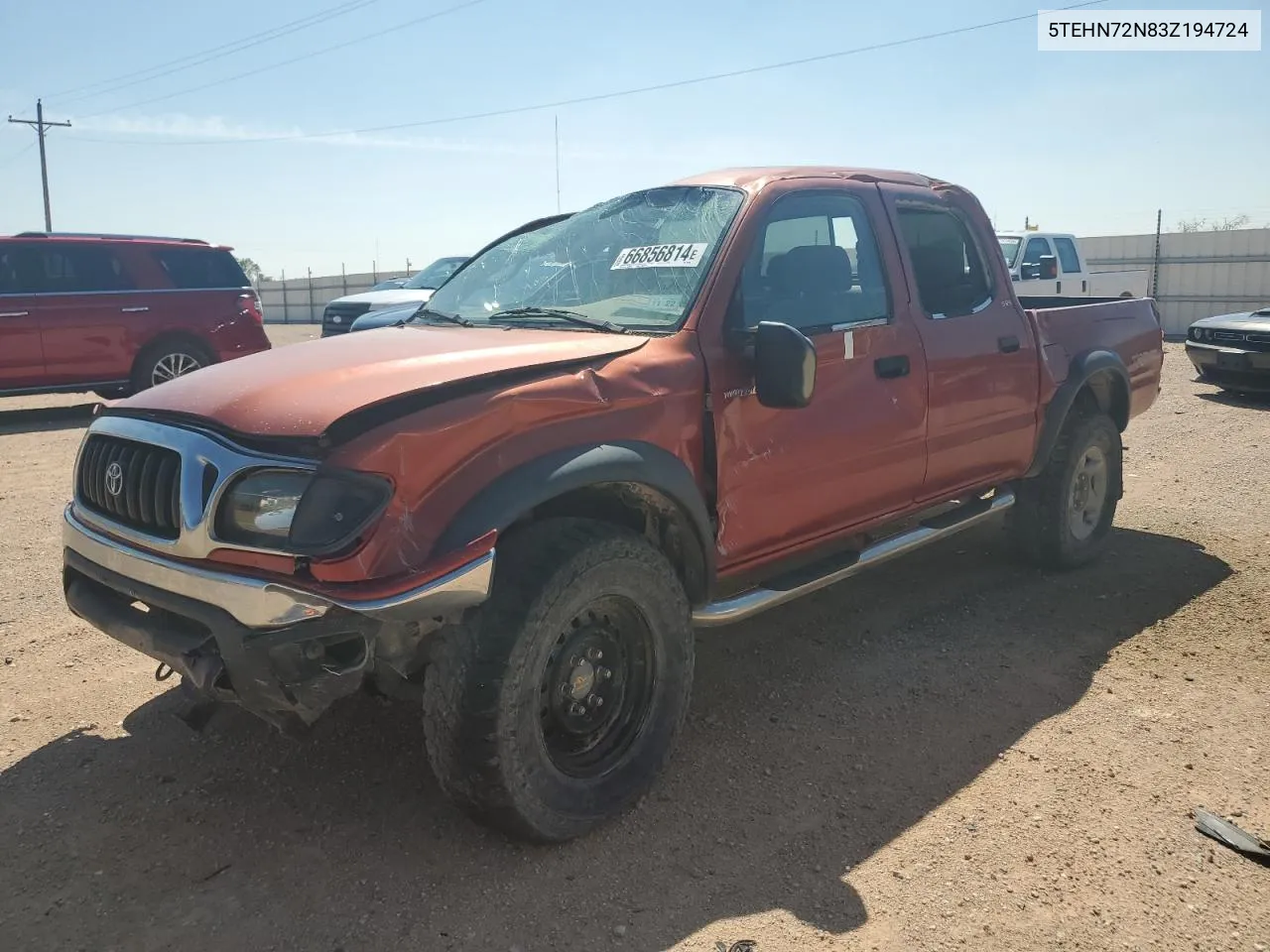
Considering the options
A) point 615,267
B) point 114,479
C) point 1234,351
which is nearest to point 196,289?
point 615,267

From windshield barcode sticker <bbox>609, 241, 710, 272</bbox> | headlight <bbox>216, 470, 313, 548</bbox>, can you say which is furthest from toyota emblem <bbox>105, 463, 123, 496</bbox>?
windshield barcode sticker <bbox>609, 241, 710, 272</bbox>

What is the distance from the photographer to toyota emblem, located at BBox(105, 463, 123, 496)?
2966mm

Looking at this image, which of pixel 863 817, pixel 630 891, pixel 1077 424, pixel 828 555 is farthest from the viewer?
pixel 1077 424

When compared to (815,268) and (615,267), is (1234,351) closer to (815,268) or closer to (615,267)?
(815,268)

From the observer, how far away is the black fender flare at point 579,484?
268 cm

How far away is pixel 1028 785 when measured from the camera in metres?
3.36

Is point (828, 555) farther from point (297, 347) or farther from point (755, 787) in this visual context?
point (297, 347)

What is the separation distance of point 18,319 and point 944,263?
9.48 m

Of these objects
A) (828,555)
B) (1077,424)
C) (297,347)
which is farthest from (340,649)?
(1077,424)

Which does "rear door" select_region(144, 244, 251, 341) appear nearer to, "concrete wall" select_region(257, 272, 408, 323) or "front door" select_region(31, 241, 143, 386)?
"front door" select_region(31, 241, 143, 386)

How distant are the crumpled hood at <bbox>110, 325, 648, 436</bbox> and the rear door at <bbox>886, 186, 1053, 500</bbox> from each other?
Answer: 5.35 ft

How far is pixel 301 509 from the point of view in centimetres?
255

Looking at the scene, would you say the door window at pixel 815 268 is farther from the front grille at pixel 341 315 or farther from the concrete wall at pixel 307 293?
the concrete wall at pixel 307 293

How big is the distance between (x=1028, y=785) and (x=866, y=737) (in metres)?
0.58
